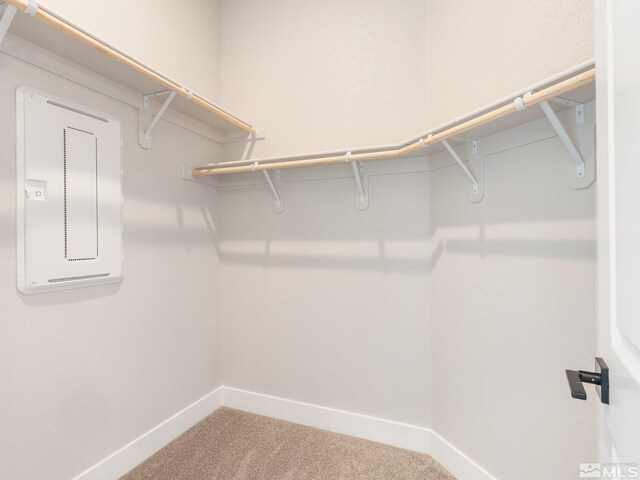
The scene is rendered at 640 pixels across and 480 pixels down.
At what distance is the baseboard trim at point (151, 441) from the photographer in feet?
4.57

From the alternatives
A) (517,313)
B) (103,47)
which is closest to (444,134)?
(517,313)

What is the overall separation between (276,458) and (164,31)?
241 centimetres

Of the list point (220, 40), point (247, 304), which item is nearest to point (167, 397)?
point (247, 304)

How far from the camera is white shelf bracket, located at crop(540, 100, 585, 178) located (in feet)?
3.29

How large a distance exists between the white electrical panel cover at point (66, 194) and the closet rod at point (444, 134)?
546mm

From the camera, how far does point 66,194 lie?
1.28 meters

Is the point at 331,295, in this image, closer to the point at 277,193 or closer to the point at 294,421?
the point at 277,193

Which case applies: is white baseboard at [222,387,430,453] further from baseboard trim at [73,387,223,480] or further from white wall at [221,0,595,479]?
baseboard trim at [73,387,223,480]

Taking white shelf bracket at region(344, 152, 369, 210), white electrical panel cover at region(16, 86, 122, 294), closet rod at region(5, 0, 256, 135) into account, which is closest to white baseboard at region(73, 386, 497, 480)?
white electrical panel cover at region(16, 86, 122, 294)

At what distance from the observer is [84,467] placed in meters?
1.33

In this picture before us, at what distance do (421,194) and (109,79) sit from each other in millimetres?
1633

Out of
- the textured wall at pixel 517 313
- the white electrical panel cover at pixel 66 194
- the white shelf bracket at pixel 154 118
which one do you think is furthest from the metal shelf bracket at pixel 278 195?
the textured wall at pixel 517 313

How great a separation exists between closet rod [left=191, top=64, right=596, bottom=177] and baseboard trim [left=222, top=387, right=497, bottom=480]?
57.1 inches

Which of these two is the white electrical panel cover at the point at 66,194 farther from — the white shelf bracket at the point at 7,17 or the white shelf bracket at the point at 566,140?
the white shelf bracket at the point at 566,140
